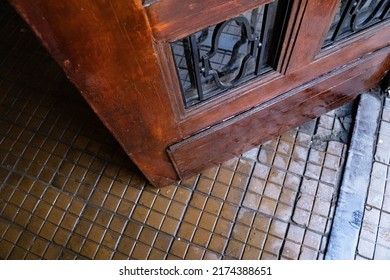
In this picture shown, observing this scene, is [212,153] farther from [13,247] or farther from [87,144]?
[13,247]

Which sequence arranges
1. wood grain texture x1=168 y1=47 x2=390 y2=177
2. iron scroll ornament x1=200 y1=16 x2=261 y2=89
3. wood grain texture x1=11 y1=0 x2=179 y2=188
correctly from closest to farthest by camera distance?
wood grain texture x1=11 y1=0 x2=179 y2=188, iron scroll ornament x1=200 y1=16 x2=261 y2=89, wood grain texture x1=168 y1=47 x2=390 y2=177

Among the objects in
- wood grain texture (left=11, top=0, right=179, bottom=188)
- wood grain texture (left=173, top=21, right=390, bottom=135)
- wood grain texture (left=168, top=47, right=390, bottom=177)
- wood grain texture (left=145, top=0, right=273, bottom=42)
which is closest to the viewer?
wood grain texture (left=11, top=0, right=179, bottom=188)

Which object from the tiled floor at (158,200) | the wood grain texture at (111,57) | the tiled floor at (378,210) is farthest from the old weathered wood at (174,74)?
the tiled floor at (378,210)

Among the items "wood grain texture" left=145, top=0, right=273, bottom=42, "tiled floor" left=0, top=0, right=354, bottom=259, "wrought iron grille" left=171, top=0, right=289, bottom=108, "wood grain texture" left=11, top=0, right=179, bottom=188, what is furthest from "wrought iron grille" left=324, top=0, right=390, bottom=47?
"wood grain texture" left=11, top=0, right=179, bottom=188

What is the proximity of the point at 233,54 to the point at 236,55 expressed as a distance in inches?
0.6

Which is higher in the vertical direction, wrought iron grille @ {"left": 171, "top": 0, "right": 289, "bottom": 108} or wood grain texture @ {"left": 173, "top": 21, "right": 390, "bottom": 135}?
wrought iron grille @ {"left": 171, "top": 0, "right": 289, "bottom": 108}

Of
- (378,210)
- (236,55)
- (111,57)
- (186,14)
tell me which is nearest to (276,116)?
(236,55)

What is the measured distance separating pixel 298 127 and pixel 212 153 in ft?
2.55

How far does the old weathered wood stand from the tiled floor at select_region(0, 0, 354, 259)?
176 mm

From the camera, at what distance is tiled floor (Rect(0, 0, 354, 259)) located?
2201mm

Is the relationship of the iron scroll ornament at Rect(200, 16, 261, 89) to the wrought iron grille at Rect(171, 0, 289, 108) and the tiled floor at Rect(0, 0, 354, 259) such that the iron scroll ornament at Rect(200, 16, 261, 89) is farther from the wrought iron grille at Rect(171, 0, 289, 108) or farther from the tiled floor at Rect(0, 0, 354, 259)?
the tiled floor at Rect(0, 0, 354, 259)

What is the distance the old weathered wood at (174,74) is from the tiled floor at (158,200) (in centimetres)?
18

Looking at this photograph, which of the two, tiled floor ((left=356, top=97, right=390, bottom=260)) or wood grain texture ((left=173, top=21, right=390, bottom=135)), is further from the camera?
tiled floor ((left=356, top=97, right=390, bottom=260))

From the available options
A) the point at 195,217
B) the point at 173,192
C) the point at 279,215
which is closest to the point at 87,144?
the point at 173,192
